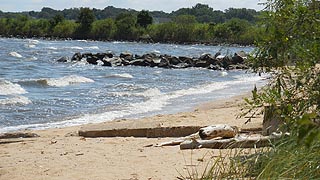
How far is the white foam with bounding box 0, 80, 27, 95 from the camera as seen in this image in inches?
767

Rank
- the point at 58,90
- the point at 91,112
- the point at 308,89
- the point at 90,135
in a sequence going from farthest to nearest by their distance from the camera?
1. the point at 58,90
2. the point at 91,112
3. the point at 90,135
4. the point at 308,89

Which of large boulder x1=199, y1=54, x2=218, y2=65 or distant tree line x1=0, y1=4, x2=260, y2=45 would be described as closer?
large boulder x1=199, y1=54, x2=218, y2=65

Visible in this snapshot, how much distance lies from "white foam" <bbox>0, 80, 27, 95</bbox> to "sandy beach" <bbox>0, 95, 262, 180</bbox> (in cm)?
943

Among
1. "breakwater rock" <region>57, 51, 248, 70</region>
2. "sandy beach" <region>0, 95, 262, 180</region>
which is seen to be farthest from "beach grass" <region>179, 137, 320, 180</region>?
"breakwater rock" <region>57, 51, 248, 70</region>

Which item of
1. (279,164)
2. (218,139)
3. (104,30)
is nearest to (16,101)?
(218,139)

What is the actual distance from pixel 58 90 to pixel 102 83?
3318 mm

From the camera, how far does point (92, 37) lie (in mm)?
86625

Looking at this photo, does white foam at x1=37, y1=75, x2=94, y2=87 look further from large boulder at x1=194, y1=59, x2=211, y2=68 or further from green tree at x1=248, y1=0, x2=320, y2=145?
green tree at x1=248, y1=0, x2=320, y2=145

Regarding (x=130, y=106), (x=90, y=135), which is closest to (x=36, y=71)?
(x=130, y=106)

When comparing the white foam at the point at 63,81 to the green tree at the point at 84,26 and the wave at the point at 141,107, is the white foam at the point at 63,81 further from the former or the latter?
the green tree at the point at 84,26

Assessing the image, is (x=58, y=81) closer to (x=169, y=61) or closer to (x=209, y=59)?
(x=169, y=61)

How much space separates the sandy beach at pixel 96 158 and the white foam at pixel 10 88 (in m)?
9.43

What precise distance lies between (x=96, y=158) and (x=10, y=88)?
13430mm

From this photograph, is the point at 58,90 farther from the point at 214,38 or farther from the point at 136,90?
the point at 214,38
